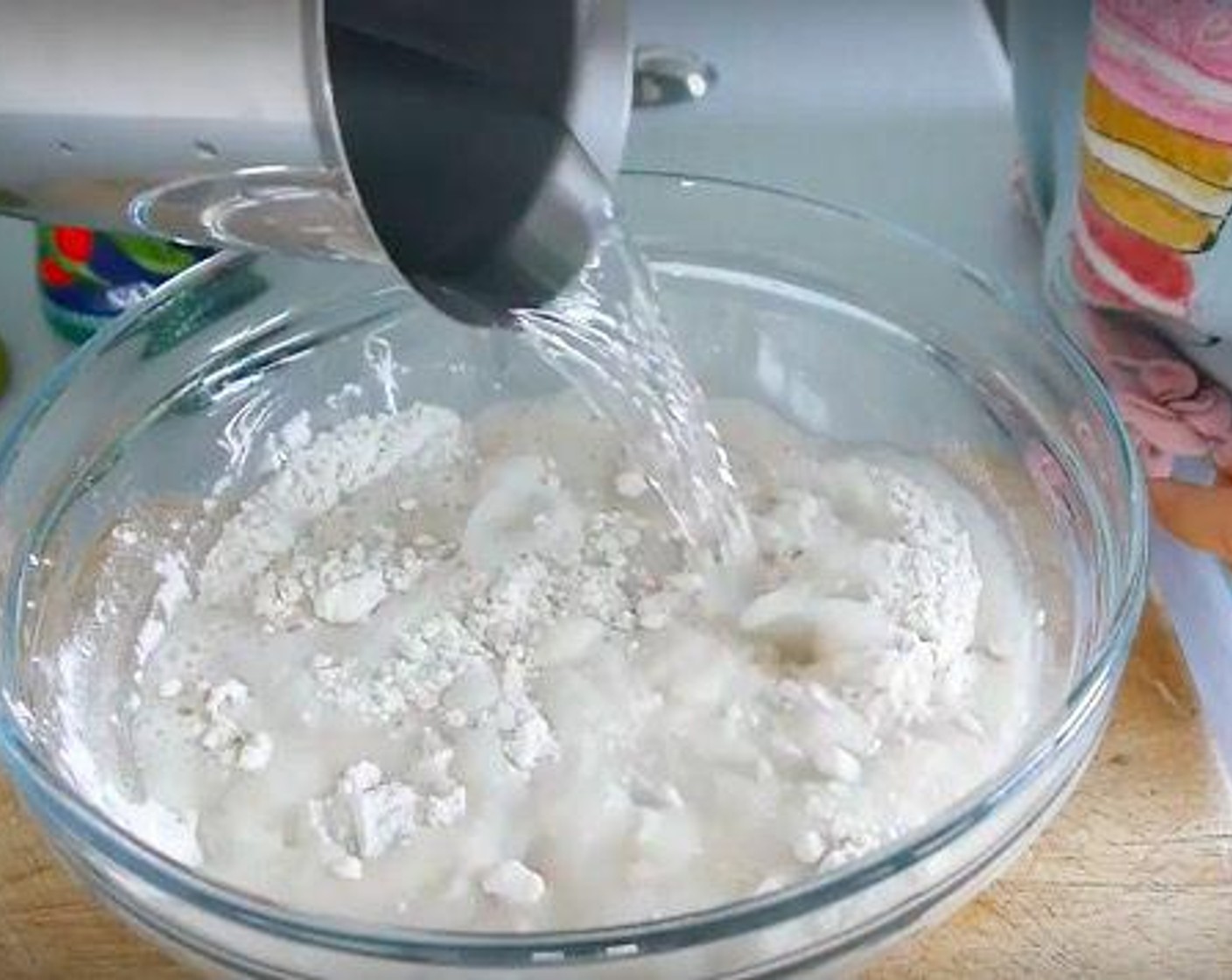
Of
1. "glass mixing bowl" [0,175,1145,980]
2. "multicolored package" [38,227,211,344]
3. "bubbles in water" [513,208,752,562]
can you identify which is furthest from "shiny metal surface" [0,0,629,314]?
"multicolored package" [38,227,211,344]

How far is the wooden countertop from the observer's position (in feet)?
2.38

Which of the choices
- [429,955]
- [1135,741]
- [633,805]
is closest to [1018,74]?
[1135,741]

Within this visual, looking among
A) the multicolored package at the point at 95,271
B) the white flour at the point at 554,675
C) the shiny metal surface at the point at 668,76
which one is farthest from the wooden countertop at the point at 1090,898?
the shiny metal surface at the point at 668,76

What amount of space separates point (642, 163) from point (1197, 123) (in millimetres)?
319

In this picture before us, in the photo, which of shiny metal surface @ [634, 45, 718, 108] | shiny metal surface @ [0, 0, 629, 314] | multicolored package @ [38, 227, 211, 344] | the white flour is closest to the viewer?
shiny metal surface @ [0, 0, 629, 314]

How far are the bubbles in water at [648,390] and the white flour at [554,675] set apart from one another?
0.01 metres

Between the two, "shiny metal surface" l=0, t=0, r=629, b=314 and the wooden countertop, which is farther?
the wooden countertop

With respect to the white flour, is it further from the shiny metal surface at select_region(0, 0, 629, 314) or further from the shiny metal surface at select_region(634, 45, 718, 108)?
the shiny metal surface at select_region(634, 45, 718, 108)

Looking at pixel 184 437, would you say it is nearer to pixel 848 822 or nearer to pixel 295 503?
pixel 295 503

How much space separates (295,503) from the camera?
82 centimetres

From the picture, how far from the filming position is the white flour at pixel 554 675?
68 cm

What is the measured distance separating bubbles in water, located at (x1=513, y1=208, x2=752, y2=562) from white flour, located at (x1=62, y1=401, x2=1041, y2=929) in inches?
0.5

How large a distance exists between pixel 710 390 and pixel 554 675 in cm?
16

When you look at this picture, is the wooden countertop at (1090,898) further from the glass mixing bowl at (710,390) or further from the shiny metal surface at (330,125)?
the shiny metal surface at (330,125)
